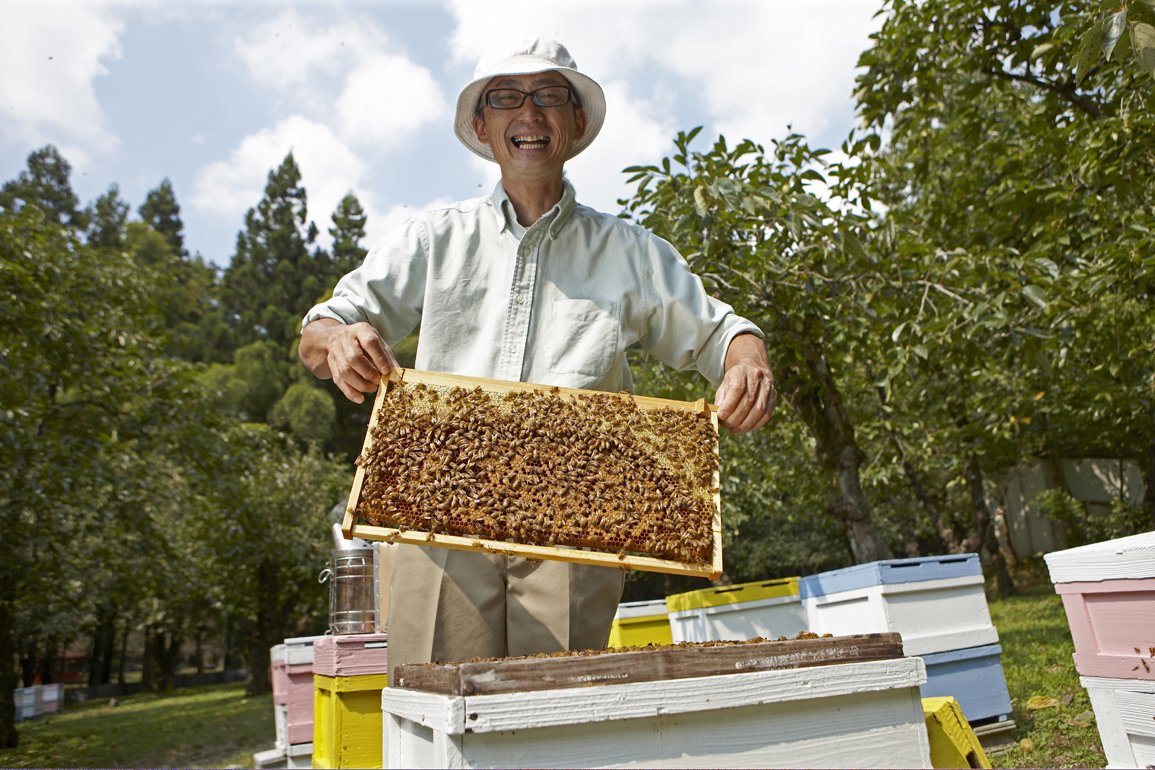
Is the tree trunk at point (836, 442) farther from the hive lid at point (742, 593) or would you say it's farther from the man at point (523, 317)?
the man at point (523, 317)

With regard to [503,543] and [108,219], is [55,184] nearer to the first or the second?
[108,219]

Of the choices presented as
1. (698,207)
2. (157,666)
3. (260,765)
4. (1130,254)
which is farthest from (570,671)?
(157,666)

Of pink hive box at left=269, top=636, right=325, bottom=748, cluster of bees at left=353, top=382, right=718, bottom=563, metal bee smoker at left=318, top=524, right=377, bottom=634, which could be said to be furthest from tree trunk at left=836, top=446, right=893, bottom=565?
cluster of bees at left=353, top=382, right=718, bottom=563

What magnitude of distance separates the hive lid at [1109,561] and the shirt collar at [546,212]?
2180 millimetres

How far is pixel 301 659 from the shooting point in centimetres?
634

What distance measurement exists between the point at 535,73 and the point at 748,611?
5033mm

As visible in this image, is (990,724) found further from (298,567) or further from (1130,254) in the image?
(298,567)

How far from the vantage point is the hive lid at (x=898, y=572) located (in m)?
5.56

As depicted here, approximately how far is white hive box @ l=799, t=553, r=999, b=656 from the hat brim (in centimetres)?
363

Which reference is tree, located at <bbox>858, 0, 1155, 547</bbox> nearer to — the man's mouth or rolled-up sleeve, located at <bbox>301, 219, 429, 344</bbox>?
the man's mouth

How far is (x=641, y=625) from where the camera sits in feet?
25.2

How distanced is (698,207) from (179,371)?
9.72 meters

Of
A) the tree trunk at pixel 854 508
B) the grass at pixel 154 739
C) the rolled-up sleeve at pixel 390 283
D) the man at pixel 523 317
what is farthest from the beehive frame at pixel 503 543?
the grass at pixel 154 739

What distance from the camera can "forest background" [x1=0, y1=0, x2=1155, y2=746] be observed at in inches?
238
